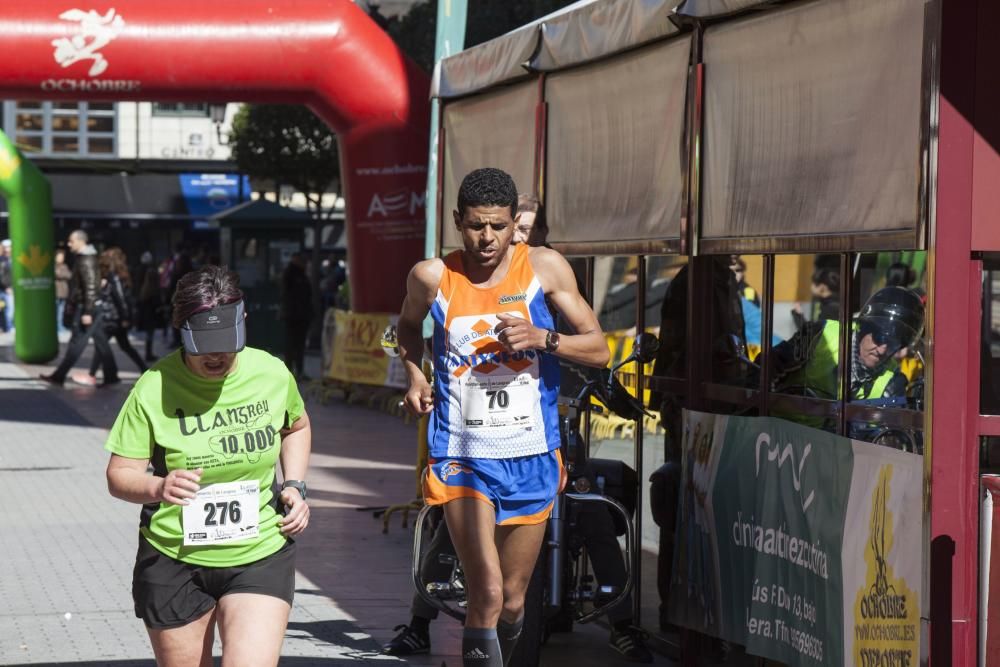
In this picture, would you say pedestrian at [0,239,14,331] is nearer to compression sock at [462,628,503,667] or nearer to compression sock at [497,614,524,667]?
compression sock at [497,614,524,667]

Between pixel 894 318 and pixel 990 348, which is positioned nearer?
pixel 990 348

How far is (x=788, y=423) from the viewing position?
19.7 ft

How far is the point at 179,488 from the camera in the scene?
4504 millimetres

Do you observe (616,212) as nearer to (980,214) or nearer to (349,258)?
(980,214)

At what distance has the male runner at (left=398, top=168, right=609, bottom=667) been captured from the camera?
18.1 feet

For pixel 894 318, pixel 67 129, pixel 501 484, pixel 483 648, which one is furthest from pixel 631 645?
pixel 67 129

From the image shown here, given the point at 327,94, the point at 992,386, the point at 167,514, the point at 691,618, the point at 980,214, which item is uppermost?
the point at 327,94

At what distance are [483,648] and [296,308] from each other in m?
17.2

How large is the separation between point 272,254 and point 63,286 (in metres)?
12.8

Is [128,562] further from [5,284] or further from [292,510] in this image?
[5,284]

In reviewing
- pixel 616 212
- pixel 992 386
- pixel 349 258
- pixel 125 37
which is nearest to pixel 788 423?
pixel 992 386

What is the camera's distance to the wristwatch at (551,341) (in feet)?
17.8

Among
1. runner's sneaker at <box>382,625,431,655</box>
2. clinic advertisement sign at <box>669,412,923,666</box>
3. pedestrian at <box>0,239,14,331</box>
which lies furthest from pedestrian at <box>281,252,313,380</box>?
clinic advertisement sign at <box>669,412,923,666</box>

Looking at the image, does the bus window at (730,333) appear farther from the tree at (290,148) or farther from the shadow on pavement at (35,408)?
the tree at (290,148)
